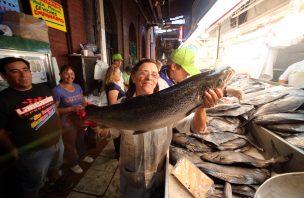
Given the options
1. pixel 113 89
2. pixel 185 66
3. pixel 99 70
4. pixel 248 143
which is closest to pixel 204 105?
pixel 248 143

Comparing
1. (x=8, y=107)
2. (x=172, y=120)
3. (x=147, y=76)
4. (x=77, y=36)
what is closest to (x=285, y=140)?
(x=172, y=120)

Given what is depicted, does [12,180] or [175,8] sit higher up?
[175,8]

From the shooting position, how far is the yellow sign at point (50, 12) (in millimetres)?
3139

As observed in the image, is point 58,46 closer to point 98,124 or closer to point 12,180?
point 12,180

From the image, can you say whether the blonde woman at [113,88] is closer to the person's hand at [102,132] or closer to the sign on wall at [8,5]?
the person's hand at [102,132]

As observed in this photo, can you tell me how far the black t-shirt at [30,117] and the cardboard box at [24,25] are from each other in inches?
Result: 31.5

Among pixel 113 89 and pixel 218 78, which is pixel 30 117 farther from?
pixel 218 78

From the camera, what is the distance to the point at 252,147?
191cm

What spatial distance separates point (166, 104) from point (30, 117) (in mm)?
2082

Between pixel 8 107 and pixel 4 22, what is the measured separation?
3.88 feet

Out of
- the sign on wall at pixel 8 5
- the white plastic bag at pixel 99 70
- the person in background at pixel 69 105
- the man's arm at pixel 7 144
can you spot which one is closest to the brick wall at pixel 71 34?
the white plastic bag at pixel 99 70

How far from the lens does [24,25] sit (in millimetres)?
2326

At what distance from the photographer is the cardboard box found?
7.18 feet

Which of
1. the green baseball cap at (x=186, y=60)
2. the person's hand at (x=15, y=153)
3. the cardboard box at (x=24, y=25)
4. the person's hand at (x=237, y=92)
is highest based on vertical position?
the cardboard box at (x=24, y=25)
